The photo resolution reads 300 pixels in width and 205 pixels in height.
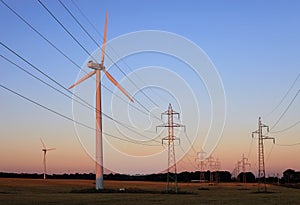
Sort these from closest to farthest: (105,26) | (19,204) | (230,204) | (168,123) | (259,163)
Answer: (19,204)
(230,204)
(105,26)
(168,123)
(259,163)

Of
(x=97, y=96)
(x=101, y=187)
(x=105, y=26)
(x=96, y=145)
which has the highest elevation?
(x=105, y=26)

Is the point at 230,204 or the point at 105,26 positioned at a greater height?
the point at 105,26

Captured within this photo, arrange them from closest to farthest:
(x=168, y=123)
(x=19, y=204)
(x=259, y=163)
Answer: (x=19, y=204) < (x=168, y=123) < (x=259, y=163)

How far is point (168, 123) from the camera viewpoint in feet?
271

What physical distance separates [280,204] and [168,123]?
3779cm

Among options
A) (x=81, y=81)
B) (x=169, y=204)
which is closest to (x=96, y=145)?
(x=81, y=81)

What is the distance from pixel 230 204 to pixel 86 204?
12.2m

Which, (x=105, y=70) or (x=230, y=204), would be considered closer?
(x=230, y=204)

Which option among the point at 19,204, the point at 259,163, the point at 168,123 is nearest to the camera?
the point at 19,204

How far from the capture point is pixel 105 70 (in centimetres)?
8544

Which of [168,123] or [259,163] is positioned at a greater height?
[168,123]

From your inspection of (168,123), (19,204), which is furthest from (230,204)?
(168,123)

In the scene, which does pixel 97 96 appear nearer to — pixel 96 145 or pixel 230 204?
pixel 96 145

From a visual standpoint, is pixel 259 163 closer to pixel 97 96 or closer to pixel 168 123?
pixel 168 123
